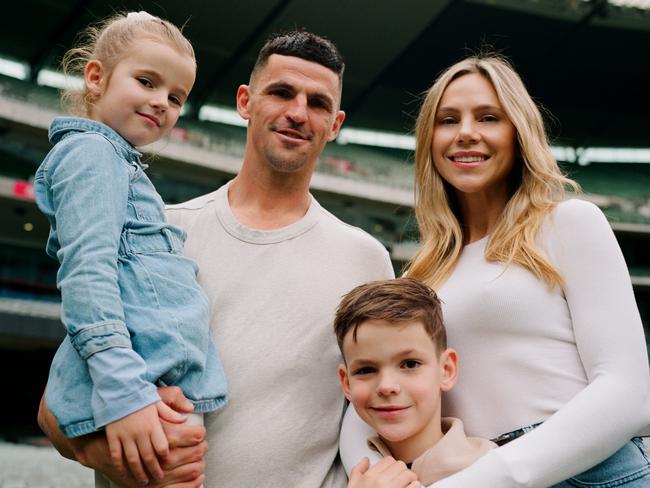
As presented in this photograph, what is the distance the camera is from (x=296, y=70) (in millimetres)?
2586

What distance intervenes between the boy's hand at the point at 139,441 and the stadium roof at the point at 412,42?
26.3m

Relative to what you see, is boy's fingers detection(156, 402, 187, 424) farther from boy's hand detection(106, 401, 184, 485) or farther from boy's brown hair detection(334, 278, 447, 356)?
boy's brown hair detection(334, 278, 447, 356)

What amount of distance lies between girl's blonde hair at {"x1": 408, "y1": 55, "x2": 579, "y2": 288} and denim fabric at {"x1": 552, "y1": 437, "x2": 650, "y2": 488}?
0.54 metres

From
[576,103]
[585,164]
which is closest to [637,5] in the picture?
[576,103]

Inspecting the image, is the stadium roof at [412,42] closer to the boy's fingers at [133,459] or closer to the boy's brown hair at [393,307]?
the boy's brown hair at [393,307]

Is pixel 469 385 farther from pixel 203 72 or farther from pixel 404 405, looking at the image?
pixel 203 72

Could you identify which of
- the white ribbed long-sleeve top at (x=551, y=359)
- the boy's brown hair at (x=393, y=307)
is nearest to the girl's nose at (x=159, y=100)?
the boy's brown hair at (x=393, y=307)

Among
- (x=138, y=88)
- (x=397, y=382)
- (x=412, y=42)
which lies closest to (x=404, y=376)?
(x=397, y=382)

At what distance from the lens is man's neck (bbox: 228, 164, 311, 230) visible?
8.53ft

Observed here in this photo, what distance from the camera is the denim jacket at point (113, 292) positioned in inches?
67.7

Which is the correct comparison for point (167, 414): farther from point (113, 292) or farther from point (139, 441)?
point (113, 292)

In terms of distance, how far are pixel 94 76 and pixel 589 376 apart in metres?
1.78

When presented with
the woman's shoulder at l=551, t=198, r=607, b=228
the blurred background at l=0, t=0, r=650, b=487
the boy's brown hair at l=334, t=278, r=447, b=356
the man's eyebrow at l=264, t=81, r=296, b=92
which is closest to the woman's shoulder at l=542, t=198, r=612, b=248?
the woman's shoulder at l=551, t=198, r=607, b=228

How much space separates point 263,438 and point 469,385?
698 millimetres
